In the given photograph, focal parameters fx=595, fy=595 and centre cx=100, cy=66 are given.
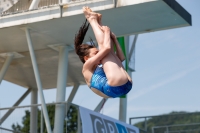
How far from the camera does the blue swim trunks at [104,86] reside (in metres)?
8.26

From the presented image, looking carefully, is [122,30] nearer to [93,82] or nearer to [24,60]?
[24,60]

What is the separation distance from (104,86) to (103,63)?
35 centimetres

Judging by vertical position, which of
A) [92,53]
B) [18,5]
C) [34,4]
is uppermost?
[18,5]

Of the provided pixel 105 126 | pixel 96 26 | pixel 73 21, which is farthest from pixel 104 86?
pixel 105 126

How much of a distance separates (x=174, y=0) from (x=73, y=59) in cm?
654

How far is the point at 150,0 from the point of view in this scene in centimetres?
1562

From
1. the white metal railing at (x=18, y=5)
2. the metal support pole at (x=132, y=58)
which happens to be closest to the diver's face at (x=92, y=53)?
the white metal railing at (x=18, y=5)

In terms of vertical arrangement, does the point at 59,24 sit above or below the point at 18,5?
below

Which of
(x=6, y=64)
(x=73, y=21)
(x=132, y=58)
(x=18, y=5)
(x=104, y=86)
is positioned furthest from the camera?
(x=132, y=58)

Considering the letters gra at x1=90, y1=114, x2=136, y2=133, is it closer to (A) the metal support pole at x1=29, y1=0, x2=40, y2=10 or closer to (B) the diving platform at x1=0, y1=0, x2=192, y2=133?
(B) the diving platform at x1=0, y1=0, x2=192, y2=133

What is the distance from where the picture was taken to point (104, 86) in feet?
27.4

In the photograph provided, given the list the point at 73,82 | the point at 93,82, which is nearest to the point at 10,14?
the point at 73,82

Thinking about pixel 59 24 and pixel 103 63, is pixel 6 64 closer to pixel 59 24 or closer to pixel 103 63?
pixel 59 24

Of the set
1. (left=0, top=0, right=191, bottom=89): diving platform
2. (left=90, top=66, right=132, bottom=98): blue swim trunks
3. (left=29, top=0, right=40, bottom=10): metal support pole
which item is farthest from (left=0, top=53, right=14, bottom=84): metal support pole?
(left=90, top=66, right=132, bottom=98): blue swim trunks
